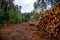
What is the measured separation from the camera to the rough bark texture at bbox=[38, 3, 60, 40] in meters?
2.41

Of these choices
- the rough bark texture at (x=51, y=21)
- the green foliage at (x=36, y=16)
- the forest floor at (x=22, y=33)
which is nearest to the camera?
the forest floor at (x=22, y=33)

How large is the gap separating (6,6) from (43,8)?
57cm

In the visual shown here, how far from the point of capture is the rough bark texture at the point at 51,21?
2.41 metres

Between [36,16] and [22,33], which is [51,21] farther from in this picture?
[22,33]

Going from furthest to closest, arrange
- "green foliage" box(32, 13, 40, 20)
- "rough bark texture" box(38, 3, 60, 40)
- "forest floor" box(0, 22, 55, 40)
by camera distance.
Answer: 1. "green foliage" box(32, 13, 40, 20)
2. "rough bark texture" box(38, 3, 60, 40)
3. "forest floor" box(0, 22, 55, 40)

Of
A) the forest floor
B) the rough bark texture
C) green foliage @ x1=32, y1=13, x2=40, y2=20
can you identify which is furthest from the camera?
green foliage @ x1=32, y1=13, x2=40, y2=20

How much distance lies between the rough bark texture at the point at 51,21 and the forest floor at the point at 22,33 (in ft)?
0.26

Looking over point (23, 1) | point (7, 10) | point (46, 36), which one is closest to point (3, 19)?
point (7, 10)

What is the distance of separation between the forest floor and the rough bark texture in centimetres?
8

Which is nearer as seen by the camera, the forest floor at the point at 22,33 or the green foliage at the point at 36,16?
the forest floor at the point at 22,33

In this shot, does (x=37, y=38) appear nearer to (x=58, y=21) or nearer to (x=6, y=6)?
(x=58, y=21)

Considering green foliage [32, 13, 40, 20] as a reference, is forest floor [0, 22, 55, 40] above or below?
below

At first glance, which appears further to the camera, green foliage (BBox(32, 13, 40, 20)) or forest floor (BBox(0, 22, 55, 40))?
green foliage (BBox(32, 13, 40, 20))

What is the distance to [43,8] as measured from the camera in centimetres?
273
